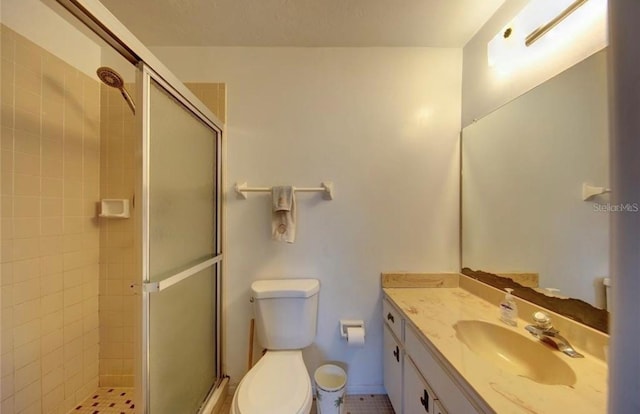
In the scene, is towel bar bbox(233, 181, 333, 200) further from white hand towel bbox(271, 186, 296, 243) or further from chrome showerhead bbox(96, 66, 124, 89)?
chrome showerhead bbox(96, 66, 124, 89)

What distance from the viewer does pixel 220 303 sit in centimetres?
160

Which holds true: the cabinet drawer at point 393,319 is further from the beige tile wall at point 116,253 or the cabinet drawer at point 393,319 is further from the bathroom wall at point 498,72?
the beige tile wall at point 116,253

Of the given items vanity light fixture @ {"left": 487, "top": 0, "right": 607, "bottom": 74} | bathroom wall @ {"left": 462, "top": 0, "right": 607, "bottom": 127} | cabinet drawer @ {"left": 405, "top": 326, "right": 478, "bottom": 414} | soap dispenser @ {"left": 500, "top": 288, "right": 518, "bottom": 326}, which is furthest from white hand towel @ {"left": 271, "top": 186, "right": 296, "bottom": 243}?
vanity light fixture @ {"left": 487, "top": 0, "right": 607, "bottom": 74}

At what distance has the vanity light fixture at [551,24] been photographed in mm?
953

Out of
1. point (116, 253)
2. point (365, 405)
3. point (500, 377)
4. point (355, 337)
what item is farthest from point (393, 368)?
point (116, 253)

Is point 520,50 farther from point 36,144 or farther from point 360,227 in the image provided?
point 36,144

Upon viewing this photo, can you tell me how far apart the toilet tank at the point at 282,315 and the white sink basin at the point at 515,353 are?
2.67 feet

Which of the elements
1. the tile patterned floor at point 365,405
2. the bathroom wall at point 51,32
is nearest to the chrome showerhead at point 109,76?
the bathroom wall at point 51,32

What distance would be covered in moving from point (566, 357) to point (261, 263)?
1.49 meters

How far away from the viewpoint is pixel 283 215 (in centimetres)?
153

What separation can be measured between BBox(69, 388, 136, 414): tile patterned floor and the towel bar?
4.85 ft

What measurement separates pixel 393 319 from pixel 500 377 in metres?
0.71

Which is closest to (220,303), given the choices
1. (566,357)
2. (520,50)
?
(566,357)

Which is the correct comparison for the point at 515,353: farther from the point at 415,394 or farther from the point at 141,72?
the point at 141,72
